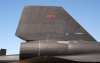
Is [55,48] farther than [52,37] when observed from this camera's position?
No

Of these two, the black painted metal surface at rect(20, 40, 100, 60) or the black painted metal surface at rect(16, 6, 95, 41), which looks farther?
the black painted metal surface at rect(16, 6, 95, 41)

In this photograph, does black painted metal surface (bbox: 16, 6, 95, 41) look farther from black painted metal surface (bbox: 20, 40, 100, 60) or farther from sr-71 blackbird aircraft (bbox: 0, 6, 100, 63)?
black painted metal surface (bbox: 20, 40, 100, 60)

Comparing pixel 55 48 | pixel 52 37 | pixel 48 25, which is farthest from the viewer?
pixel 48 25

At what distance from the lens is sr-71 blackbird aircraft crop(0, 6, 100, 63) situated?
8367 millimetres

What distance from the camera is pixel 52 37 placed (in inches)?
368

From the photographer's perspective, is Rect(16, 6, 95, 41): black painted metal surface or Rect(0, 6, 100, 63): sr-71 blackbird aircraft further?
Rect(16, 6, 95, 41): black painted metal surface

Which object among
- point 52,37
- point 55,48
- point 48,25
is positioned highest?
point 48,25

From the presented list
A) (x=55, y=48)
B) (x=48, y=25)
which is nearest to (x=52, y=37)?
(x=48, y=25)

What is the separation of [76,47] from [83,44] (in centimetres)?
36

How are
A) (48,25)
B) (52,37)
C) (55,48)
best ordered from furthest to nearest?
(48,25) → (52,37) → (55,48)

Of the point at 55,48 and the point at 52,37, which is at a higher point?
the point at 52,37

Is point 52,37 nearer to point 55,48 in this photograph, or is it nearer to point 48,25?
point 48,25

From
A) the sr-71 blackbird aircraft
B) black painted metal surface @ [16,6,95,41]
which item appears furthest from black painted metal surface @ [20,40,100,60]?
black painted metal surface @ [16,6,95,41]

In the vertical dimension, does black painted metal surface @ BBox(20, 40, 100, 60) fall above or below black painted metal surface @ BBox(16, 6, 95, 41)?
below
